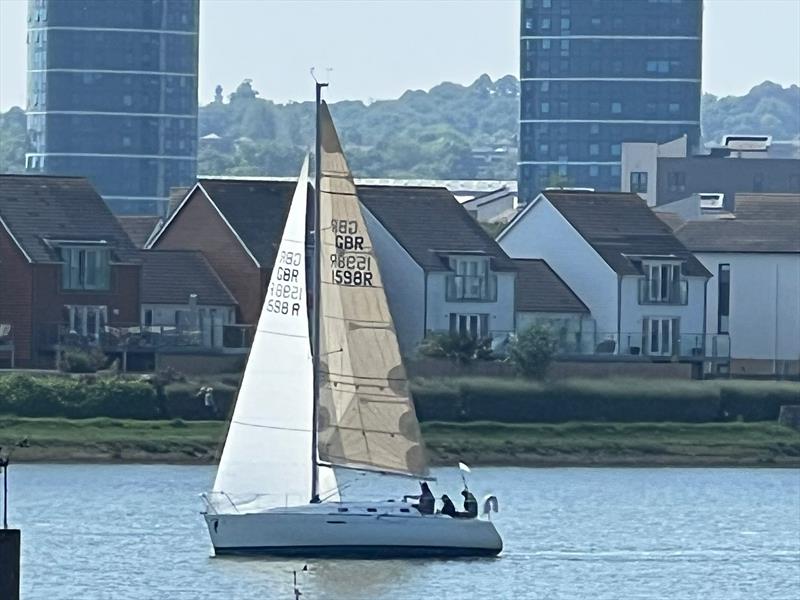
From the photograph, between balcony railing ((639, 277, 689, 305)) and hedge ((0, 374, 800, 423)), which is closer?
hedge ((0, 374, 800, 423))

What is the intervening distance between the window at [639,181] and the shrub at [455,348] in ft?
293

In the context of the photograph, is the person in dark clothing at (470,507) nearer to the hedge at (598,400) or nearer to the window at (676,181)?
A: the hedge at (598,400)

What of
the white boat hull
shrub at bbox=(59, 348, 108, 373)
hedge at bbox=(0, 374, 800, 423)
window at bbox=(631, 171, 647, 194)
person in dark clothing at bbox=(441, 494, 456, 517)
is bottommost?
the white boat hull

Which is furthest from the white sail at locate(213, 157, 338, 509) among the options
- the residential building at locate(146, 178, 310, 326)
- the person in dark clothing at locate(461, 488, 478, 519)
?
the residential building at locate(146, 178, 310, 326)

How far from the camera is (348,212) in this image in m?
58.2

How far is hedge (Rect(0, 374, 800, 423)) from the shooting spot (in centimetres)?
8194

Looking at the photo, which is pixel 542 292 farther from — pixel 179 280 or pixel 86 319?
pixel 86 319

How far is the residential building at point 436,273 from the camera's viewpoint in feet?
324

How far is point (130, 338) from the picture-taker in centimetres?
9150

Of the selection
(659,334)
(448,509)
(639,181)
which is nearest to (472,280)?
(659,334)

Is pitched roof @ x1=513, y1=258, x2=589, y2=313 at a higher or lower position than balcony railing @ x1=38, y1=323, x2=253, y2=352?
higher

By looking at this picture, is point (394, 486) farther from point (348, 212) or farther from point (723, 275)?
point (723, 275)

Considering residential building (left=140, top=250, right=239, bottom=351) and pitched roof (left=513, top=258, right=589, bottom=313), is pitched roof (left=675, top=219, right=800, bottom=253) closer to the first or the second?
pitched roof (left=513, top=258, right=589, bottom=313)

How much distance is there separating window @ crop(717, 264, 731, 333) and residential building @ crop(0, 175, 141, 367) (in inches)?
861
